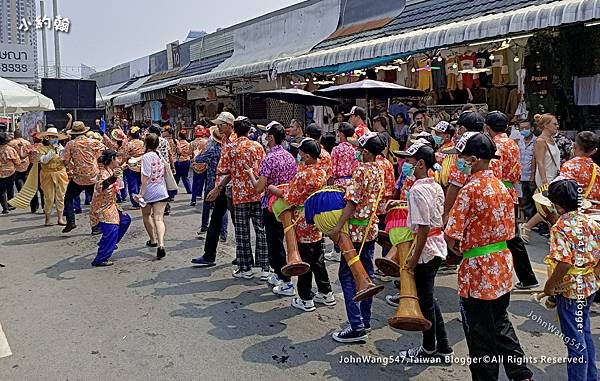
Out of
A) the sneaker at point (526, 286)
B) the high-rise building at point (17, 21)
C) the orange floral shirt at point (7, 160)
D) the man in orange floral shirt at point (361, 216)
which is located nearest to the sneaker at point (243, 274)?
the man in orange floral shirt at point (361, 216)

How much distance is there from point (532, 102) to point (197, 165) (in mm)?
6239

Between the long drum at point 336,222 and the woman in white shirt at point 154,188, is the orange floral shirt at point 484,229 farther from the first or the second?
the woman in white shirt at point 154,188

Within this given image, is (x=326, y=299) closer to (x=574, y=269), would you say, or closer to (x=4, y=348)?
(x=574, y=269)

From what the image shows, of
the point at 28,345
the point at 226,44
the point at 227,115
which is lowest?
the point at 28,345

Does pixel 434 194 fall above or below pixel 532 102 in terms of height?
below

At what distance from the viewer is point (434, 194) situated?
4012mm

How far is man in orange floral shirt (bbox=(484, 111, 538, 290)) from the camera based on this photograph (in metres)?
5.37

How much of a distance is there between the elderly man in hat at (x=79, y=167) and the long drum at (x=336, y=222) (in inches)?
245

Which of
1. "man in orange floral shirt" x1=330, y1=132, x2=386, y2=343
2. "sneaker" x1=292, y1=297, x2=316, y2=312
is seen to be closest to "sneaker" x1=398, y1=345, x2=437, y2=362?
"man in orange floral shirt" x1=330, y1=132, x2=386, y2=343

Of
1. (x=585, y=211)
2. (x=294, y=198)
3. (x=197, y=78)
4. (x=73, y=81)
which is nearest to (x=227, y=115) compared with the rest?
(x=294, y=198)

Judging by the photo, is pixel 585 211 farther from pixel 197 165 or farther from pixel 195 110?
pixel 195 110

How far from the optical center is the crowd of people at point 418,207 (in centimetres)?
354

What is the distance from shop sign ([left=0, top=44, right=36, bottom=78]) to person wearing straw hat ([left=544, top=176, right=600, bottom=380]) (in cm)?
2551

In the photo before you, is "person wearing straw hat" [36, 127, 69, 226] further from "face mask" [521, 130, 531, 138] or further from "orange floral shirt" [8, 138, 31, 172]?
"face mask" [521, 130, 531, 138]
